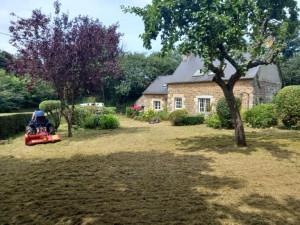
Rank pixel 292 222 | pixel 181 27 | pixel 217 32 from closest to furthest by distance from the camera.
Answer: pixel 292 222
pixel 217 32
pixel 181 27

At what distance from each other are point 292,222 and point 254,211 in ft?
1.47

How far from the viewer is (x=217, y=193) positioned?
11.7 ft

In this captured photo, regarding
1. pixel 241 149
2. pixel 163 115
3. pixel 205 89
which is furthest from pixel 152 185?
pixel 163 115

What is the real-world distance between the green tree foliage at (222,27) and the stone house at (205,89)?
7735 millimetres

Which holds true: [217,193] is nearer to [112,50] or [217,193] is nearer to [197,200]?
[197,200]

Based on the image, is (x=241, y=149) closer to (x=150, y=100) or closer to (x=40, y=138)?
(x=40, y=138)

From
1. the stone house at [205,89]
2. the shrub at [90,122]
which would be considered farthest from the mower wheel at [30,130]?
the stone house at [205,89]

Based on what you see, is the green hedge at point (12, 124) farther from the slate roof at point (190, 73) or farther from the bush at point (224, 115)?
the slate roof at point (190, 73)

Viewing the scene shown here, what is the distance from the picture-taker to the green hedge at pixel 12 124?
901 cm

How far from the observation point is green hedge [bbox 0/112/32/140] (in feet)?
29.6

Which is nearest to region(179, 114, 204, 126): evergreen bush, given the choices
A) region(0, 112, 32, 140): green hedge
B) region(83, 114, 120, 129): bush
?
region(83, 114, 120, 129): bush

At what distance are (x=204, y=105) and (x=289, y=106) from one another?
673cm

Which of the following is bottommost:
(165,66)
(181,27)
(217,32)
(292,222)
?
(292,222)

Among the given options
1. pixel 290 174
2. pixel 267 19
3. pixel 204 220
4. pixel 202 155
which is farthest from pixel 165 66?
pixel 204 220
